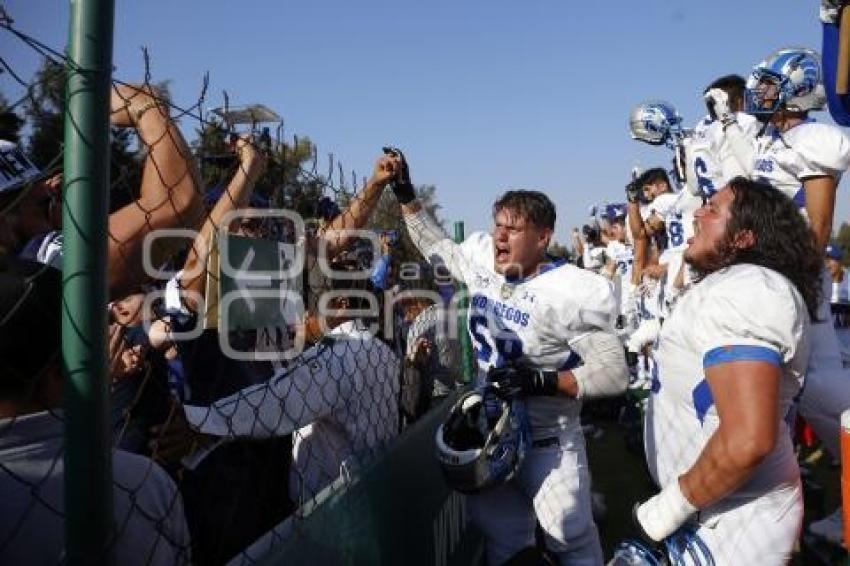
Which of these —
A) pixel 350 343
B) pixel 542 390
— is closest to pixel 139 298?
pixel 350 343

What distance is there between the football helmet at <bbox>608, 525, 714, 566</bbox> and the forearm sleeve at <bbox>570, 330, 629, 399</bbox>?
1032 mm

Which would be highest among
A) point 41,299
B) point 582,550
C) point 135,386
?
point 41,299

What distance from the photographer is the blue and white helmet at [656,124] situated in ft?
19.5

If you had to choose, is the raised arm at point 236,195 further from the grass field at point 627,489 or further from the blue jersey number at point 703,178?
the grass field at point 627,489

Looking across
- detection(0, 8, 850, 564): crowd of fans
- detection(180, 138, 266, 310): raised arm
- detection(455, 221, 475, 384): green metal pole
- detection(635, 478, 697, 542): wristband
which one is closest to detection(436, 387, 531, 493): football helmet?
detection(0, 8, 850, 564): crowd of fans

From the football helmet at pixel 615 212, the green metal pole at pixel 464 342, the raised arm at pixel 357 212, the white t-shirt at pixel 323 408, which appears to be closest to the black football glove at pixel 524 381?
the white t-shirt at pixel 323 408

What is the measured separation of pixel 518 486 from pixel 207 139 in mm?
2115

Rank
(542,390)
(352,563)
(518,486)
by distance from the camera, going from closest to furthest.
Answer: (352,563) < (542,390) < (518,486)

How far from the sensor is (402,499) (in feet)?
9.54

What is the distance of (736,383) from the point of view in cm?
161

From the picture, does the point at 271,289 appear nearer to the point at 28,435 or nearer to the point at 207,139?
the point at 207,139

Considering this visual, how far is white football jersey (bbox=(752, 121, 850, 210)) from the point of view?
3.18m

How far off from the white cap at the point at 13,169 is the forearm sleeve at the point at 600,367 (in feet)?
7.19

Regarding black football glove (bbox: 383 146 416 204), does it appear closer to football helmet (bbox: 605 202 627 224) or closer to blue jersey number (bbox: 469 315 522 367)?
blue jersey number (bbox: 469 315 522 367)
